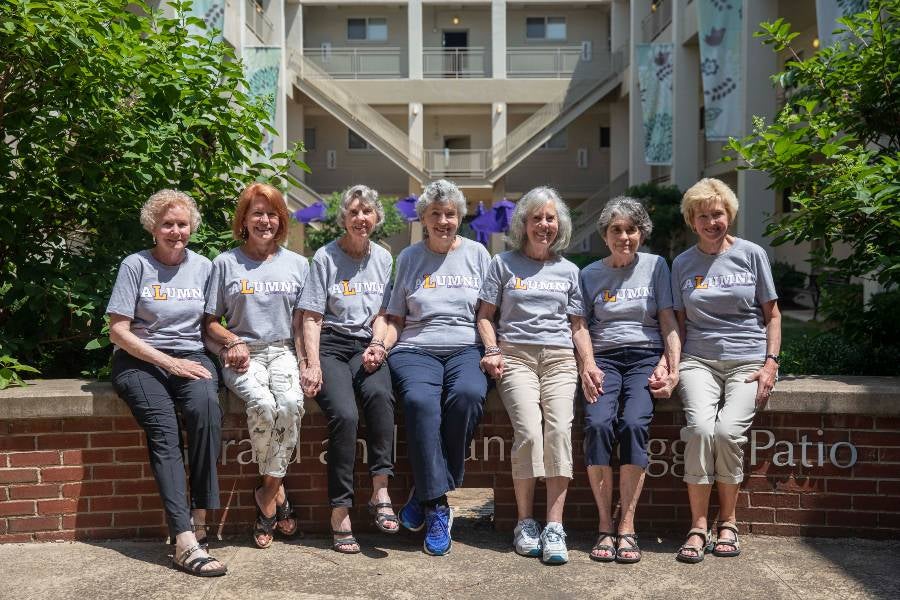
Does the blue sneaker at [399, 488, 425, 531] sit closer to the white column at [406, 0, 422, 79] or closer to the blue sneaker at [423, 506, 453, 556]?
the blue sneaker at [423, 506, 453, 556]

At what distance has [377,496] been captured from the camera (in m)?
4.63

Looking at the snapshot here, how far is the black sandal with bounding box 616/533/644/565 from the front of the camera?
4391 mm

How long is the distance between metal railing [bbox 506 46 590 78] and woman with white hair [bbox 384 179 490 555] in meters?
31.8

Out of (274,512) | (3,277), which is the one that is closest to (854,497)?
(274,512)

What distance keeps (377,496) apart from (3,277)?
8.91 feet

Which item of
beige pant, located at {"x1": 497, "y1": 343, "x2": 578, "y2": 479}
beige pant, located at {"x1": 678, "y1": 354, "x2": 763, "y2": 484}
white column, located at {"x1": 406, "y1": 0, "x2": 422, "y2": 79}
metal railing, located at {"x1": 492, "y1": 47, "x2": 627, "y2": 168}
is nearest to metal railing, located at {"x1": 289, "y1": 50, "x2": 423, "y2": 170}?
white column, located at {"x1": 406, "y1": 0, "x2": 422, "y2": 79}

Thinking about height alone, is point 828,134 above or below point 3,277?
above

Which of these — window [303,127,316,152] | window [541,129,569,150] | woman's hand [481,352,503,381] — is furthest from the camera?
window [541,129,569,150]

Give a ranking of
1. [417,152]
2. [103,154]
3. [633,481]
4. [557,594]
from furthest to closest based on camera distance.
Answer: [417,152] < [103,154] < [633,481] < [557,594]

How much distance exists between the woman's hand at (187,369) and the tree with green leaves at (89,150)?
1043 mm

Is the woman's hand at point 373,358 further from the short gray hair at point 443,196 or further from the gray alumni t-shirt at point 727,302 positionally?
the gray alumni t-shirt at point 727,302

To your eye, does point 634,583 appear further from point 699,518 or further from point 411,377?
point 411,377

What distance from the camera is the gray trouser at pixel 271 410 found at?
14.8 ft

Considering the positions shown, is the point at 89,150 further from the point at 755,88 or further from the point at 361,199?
the point at 755,88
